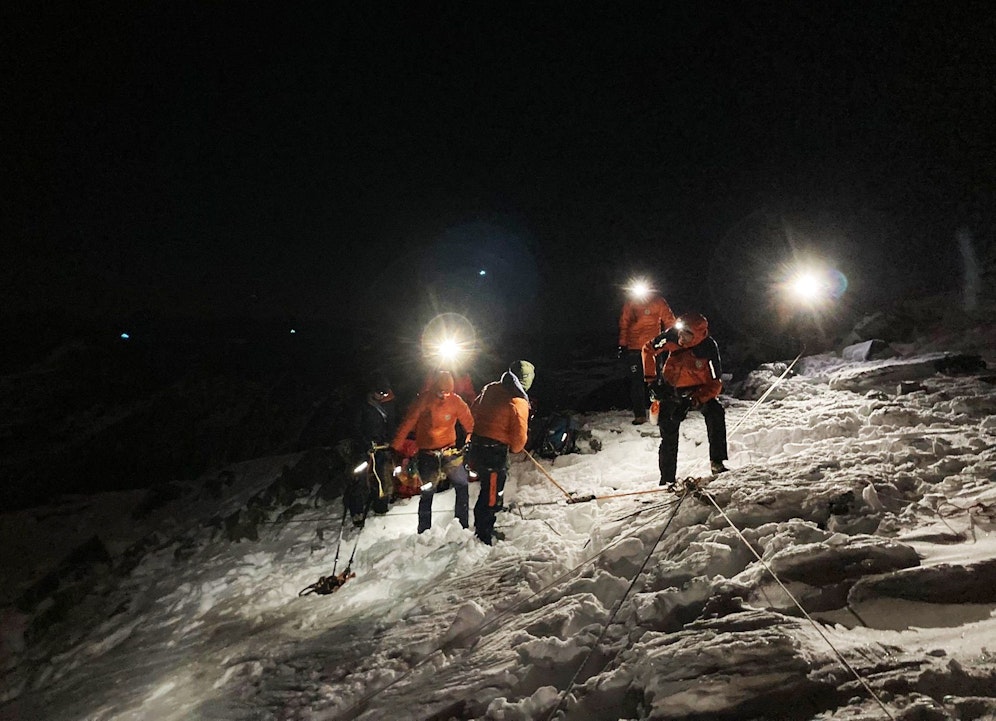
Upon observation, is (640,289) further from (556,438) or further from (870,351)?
(870,351)

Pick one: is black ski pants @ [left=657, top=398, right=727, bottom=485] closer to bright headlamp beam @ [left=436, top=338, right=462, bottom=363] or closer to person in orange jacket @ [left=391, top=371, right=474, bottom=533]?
person in orange jacket @ [left=391, top=371, right=474, bottom=533]

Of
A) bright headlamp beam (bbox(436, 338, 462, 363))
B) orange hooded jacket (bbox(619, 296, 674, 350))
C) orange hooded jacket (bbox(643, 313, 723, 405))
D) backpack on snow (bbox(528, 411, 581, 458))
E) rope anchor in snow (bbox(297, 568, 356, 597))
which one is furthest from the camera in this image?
backpack on snow (bbox(528, 411, 581, 458))

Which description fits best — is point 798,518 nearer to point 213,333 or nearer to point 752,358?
point 752,358

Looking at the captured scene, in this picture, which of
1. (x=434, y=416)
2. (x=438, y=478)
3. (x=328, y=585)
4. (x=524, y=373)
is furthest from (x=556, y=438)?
(x=328, y=585)

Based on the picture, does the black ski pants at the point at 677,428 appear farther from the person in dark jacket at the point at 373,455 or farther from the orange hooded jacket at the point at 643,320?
the person in dark jacket at the point at 373,455

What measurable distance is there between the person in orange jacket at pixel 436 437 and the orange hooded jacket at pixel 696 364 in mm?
2774

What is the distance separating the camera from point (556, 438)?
927 cm

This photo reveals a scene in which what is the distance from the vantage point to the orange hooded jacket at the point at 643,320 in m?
8.31

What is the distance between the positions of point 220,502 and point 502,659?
10374 millimetres

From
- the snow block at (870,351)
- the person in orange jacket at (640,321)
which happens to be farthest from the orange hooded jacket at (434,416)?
the snow block at (870,351)

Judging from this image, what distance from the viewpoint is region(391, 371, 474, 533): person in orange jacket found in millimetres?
6340

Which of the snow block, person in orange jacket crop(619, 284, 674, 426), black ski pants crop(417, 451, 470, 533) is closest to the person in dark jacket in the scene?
black ski pants crop(417, 451, 470, 533)

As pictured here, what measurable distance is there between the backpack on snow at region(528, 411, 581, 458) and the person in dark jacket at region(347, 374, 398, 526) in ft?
10.4

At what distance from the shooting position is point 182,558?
8.50 m
